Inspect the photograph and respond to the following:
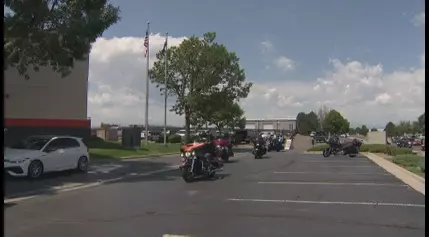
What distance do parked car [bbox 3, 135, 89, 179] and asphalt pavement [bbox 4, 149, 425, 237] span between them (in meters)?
2.80

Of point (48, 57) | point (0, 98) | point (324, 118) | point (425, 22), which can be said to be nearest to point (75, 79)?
point (48, 57)

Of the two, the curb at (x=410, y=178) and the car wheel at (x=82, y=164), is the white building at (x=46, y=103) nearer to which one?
the car wheel at (x=82, y=164)

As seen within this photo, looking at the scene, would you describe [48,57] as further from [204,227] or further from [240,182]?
[204,227]

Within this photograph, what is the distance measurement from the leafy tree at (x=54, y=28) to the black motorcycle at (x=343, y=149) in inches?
720

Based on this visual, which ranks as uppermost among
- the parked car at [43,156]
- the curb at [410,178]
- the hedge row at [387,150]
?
the parked car at [43,156]

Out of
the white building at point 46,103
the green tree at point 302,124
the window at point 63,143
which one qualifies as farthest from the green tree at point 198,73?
the green tree at point 302,124

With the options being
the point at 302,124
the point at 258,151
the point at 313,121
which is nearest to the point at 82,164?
the point at 258,151

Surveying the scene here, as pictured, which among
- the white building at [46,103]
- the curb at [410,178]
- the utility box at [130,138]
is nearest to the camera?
the curb at [410,178]

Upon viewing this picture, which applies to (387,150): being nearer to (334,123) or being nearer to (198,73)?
(198,73)

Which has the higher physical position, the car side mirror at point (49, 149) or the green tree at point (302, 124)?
the green tree at point (302, 124)

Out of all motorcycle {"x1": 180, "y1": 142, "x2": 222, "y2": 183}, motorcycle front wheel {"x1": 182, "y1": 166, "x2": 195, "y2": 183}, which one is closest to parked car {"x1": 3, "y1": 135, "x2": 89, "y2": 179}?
motorcycle {"x1": 180, "y1": 142, "x2": 222, "y2": 183}

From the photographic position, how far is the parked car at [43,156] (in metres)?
15.5

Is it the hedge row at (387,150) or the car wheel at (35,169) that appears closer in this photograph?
the car wheel at (35,169)

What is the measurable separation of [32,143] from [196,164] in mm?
5879
